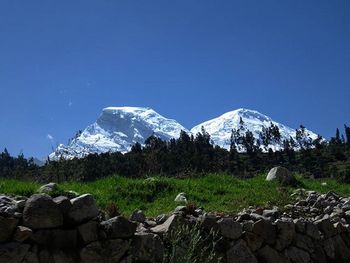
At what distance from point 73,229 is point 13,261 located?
3.07 feet

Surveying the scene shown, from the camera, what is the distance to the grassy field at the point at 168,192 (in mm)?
12091

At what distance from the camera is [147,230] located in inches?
327

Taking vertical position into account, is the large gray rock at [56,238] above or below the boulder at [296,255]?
above

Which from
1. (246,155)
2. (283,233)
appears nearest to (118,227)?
(283,233)

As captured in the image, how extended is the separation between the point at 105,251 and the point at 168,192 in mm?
6819

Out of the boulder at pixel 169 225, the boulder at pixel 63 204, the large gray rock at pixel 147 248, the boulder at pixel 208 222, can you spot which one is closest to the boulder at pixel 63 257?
the boulder at pixel 63 204

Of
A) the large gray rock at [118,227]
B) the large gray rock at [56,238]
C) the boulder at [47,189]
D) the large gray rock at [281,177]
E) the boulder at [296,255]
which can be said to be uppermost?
the large gray rock at [281,177]

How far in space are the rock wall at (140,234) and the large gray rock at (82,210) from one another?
0.5 inches

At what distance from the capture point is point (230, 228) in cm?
935

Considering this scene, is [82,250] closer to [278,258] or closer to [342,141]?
[278,258]

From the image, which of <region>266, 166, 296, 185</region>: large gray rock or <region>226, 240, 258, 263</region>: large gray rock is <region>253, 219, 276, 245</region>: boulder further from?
<region>266, 166, 296, 185</region>: large gray rock

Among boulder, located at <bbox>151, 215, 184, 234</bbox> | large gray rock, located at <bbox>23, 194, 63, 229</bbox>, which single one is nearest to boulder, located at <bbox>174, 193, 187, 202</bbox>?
boulder, located at <bbox>151, 215, 184, 234</bbox>

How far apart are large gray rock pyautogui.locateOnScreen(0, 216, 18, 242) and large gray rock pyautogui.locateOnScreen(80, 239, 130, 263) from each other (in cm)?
100

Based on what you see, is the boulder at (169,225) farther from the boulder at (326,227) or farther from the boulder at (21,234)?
the boulder at (326,227)
